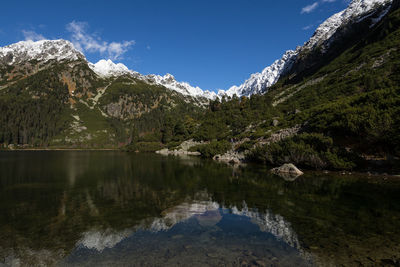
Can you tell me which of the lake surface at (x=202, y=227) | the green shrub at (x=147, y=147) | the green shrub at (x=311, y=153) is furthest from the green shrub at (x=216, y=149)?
the green shrub at (x=147, y=147)

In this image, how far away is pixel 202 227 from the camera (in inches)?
603

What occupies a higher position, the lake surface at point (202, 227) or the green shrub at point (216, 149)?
the green shrub at point (216, 149)

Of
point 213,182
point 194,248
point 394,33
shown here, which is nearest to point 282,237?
point 194,248

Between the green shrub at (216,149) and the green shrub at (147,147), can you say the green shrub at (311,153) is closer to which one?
the green shrub at (216,149)

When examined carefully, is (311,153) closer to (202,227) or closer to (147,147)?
(202,227)

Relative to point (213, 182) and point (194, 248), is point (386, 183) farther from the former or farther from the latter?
point (194, 248)

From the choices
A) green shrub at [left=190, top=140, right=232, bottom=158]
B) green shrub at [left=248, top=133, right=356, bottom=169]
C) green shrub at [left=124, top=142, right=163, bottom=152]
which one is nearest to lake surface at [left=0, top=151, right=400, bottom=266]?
green shrub at [left=248, top=133, right=356, bottom=169]

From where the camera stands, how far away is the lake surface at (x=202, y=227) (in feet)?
35.0

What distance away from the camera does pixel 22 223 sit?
15141 millimetres

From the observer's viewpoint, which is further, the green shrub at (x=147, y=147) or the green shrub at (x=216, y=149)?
the green shrub at (x=147, y=147)

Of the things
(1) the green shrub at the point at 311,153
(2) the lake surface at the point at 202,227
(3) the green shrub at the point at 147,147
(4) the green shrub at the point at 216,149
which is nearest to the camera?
(2) the lake surface at the point at 202,227

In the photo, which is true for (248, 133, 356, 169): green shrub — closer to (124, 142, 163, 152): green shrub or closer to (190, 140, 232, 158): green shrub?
(190, 140, 232, 158): green shrub

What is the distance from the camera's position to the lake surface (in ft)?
35.0

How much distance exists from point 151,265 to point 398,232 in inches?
548
